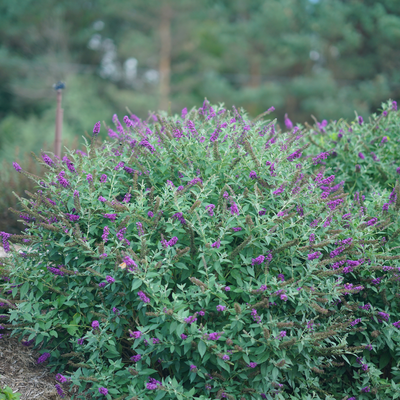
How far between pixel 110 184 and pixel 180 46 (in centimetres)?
2472

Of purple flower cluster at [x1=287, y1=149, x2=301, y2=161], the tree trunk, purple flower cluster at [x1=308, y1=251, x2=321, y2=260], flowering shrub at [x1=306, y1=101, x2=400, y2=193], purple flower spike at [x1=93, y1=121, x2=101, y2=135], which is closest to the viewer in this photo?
purple flower cluster at [x1=308, y1=251, x2=321, y2=260]

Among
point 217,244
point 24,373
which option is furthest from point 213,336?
point 24,373

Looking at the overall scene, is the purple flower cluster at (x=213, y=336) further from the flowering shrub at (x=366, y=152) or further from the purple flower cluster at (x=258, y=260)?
the flowering shrub at (x=366, y=152)

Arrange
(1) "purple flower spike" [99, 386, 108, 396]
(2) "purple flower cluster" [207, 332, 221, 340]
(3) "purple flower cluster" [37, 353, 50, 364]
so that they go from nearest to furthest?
1. (2) "purple flower cluster" [207, 332, 221, 340]
2. (1) "purple flower spike" [99, 386, 108, 396]
3. (3) "purple flower cluster" [37, 353, 50, 364]

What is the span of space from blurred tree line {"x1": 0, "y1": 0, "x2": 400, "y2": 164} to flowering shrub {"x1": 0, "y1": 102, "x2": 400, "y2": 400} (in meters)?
19.4

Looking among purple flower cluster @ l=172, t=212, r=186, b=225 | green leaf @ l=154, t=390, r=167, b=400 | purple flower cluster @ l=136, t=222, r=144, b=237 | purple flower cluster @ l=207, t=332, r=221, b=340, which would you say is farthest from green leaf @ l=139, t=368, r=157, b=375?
purple flower cluster @ l=172, t=212, r=186, b=225

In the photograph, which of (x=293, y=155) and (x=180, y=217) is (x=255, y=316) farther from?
(x=293, y=155)

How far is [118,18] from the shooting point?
94.3 ft

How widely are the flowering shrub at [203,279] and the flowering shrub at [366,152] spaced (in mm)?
1135

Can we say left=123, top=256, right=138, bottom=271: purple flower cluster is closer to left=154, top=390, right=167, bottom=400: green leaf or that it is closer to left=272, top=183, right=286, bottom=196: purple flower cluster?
left=154, top=390, right=167, bottom=400: green leaf

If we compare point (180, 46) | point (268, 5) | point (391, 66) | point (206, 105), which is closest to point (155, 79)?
point (180, 46)

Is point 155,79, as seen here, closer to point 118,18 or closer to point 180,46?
point 180,46

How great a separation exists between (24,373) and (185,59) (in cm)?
2636

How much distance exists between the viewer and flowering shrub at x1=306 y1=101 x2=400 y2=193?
4.74m
